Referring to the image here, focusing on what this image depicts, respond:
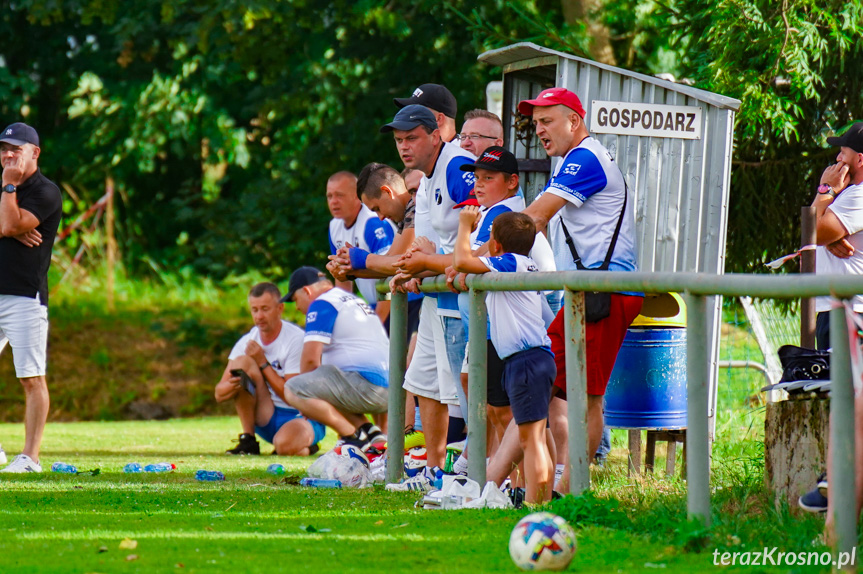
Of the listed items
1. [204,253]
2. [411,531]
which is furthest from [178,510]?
[204,253]

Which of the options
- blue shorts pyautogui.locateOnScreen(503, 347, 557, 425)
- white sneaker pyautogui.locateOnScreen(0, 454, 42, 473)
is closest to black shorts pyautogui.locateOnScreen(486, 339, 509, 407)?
blue shorts pyautogui.locateOnScreen(503, 347, 557, 425)

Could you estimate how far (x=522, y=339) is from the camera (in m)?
5.08

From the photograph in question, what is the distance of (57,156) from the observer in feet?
64.1

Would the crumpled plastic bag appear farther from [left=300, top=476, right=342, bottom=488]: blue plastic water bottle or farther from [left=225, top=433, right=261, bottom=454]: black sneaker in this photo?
[left=225, top=433, right=261, bottom=454]: black sneaker

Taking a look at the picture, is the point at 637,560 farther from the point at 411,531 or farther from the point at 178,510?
the point at 178,510

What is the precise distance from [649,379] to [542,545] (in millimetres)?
3004

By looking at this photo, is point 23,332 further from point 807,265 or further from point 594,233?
point 807,265

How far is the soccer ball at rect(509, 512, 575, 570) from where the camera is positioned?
3633 millimetres

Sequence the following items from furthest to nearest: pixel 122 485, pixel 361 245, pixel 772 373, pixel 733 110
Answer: pixel 772 373 → pixel 361 245 → pixel 733 110 → pixel 122 485

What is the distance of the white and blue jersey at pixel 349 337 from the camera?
8.58m

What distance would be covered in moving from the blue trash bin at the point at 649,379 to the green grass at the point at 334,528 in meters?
0.33

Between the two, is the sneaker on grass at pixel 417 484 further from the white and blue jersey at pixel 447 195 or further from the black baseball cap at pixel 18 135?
the black baseball cap at pixel 18 135

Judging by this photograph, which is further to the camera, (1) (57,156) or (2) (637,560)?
(1) (57,156)

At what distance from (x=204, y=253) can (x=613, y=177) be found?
1314 centimetres
